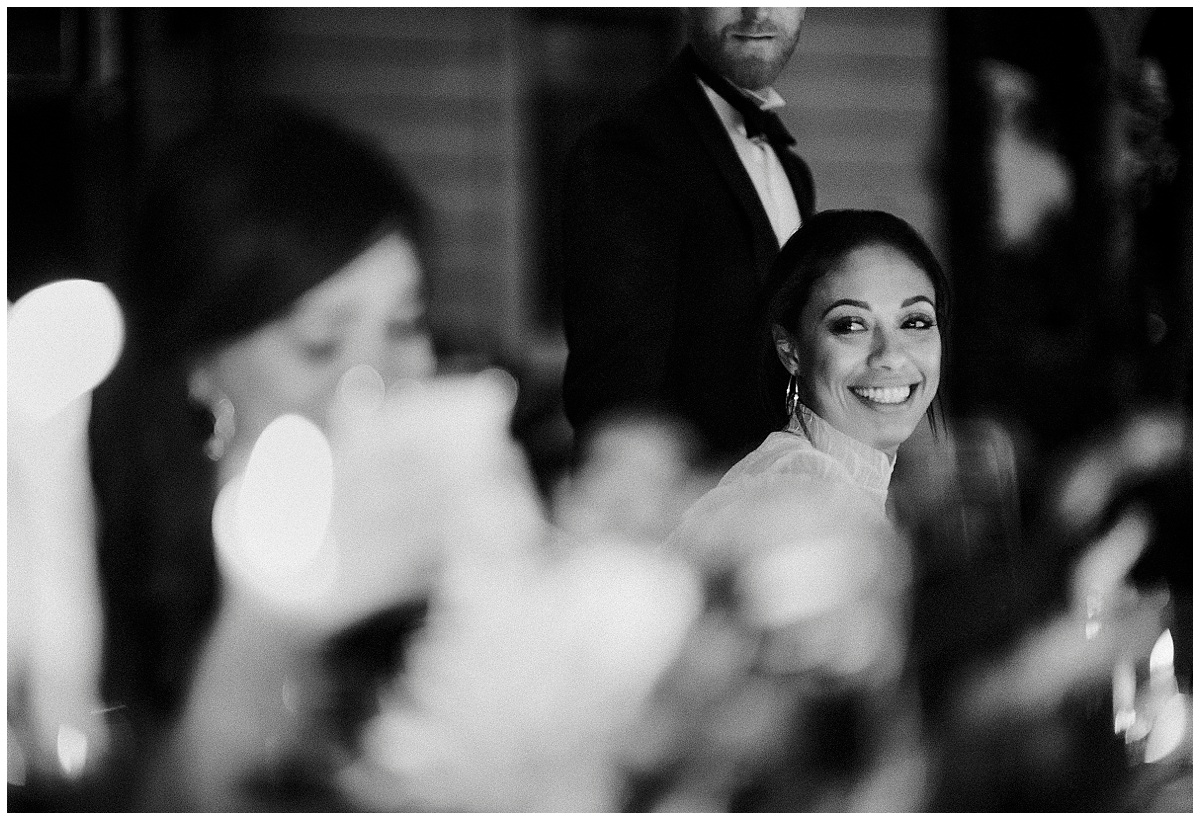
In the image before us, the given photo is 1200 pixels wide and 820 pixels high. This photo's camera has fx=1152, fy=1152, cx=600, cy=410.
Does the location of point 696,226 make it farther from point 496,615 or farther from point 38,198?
point 38,198

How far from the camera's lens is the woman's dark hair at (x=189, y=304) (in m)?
1.67

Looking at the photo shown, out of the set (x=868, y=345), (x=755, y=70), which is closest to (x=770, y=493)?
(x=868, y=345)

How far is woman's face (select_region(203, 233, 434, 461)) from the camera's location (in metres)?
1.67

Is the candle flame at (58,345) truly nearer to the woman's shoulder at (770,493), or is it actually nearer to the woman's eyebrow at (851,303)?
the woman's shoulder at (770,493)

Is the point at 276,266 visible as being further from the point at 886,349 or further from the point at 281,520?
the point at 886,349

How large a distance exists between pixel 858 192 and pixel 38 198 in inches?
48.0

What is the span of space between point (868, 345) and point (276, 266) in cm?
87

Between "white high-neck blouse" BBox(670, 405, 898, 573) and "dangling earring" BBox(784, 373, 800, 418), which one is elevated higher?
"dangling earring" BBox(784, 373, 800, 418)

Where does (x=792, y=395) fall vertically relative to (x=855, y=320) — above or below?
below

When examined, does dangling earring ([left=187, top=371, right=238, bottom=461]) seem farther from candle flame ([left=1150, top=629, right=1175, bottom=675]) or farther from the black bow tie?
candle flame ([left=1150, top=629, right=1175, bottom=675])

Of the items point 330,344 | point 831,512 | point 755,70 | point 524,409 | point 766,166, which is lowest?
point 831,512

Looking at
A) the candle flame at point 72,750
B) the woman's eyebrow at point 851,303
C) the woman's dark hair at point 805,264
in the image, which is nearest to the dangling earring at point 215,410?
the candle flame at point 72,750

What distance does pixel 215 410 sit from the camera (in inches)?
66.7

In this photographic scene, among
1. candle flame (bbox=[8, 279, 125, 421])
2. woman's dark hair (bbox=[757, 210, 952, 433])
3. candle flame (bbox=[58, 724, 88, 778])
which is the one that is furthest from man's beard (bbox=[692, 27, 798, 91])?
candle flame (bbox=[58, 724, 88, 778])
